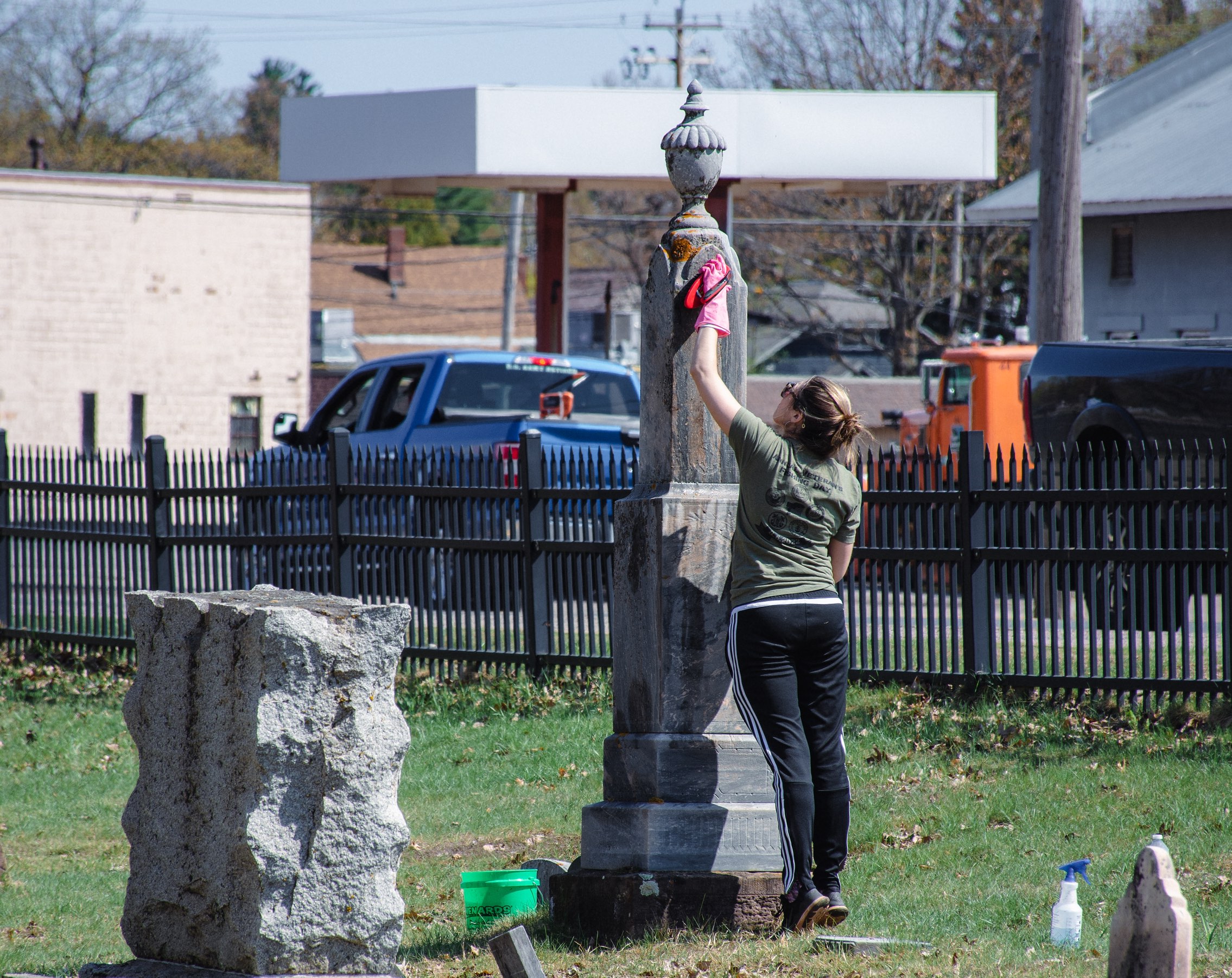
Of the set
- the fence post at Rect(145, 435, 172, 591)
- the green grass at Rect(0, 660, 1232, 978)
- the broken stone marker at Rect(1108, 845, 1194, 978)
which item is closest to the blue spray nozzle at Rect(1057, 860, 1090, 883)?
the green grass at Rect(0, 660, 1232, 978)

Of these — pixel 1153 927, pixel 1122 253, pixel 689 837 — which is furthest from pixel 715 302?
pixel 1122 253

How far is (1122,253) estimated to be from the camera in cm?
2639

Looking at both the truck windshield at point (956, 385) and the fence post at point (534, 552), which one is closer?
the fence post at point (534, 552)

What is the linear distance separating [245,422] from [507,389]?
20.2m

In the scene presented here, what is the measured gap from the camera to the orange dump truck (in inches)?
732

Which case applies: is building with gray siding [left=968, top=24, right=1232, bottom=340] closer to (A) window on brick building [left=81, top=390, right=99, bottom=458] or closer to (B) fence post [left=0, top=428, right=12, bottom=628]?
(B) fence post [left=0, top=428, right=12, bottom=628]

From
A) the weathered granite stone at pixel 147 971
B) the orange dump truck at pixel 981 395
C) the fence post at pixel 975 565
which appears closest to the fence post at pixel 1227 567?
the fence post at pixel 975 565

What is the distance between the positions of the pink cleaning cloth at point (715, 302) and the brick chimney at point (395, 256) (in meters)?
54.7

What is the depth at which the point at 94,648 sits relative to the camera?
11.6 metres

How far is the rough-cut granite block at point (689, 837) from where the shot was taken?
509 cm

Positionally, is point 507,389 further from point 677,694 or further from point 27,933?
point 677,694

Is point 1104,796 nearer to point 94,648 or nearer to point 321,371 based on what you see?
point 94,648

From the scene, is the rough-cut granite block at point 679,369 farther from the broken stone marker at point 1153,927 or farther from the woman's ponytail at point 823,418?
the broken stone marker at point 1153,927

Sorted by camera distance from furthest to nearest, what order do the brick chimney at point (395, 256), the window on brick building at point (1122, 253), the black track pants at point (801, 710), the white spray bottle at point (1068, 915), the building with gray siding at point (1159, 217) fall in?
the brick chimney at point (395, 256), the window on brick building at point (1122, 253), the building with gray siding at point (1159, 217), the white spray bottle at point (1068, 915), the black track pants at point (801, 710)
